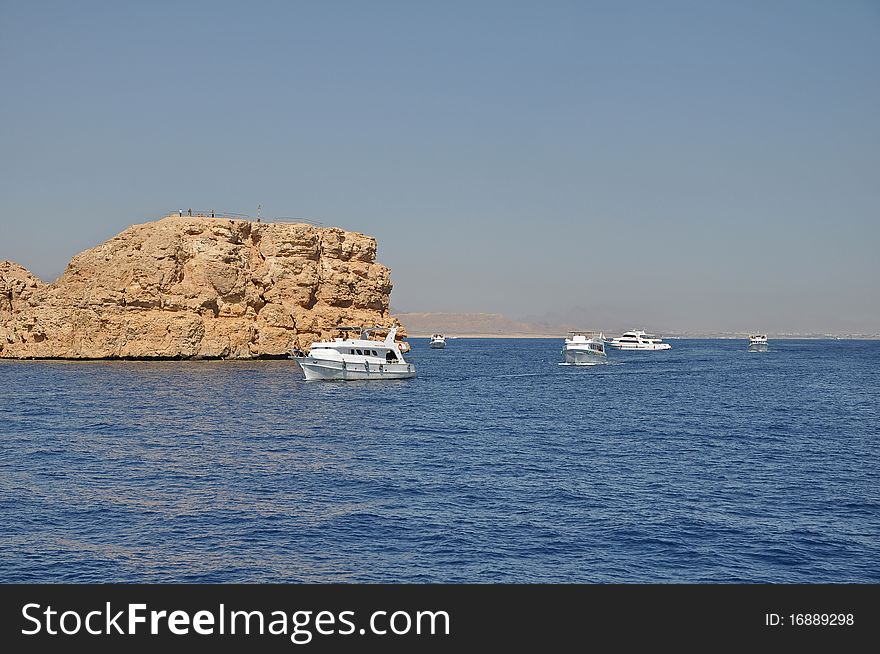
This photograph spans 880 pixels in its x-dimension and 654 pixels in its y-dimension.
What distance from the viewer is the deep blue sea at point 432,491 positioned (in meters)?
23.9

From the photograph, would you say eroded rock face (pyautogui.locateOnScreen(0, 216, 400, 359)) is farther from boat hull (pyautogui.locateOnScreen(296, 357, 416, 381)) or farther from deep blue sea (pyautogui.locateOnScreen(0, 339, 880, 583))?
deep blue sea (pyautogui.locateOnScreen(0, 339, 880, 583))

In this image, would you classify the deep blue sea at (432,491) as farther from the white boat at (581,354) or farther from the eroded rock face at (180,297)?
the white boat at (581,354)

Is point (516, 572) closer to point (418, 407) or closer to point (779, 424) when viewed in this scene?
point (779, 424)

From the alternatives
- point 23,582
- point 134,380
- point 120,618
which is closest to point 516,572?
point 120,618

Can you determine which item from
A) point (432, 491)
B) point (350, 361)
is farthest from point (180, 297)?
point (432, 491)

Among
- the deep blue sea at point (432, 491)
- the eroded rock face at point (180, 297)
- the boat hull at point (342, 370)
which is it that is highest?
the eroded rock face at point (180, 297)

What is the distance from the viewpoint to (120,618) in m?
14.6

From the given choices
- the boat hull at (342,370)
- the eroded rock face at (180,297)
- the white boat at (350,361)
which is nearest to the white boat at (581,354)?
the eroded rock face at (180,297)

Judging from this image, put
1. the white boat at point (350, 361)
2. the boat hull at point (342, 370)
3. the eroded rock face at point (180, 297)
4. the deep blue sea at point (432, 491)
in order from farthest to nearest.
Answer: the eroded rock face at point (180, 297)
the white boat at point (350, 361)
the boat hull at point (342, 370)
the deep blue sea at point (432, 491)

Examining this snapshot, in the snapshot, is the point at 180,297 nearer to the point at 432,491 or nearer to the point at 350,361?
the point at 350,361

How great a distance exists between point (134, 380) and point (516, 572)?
2948 inches

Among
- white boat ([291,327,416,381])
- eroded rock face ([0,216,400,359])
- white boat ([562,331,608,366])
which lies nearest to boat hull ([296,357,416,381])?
white boat ([291,327,416,381])

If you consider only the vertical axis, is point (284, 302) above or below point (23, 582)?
above

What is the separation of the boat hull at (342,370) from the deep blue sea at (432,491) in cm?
1862
